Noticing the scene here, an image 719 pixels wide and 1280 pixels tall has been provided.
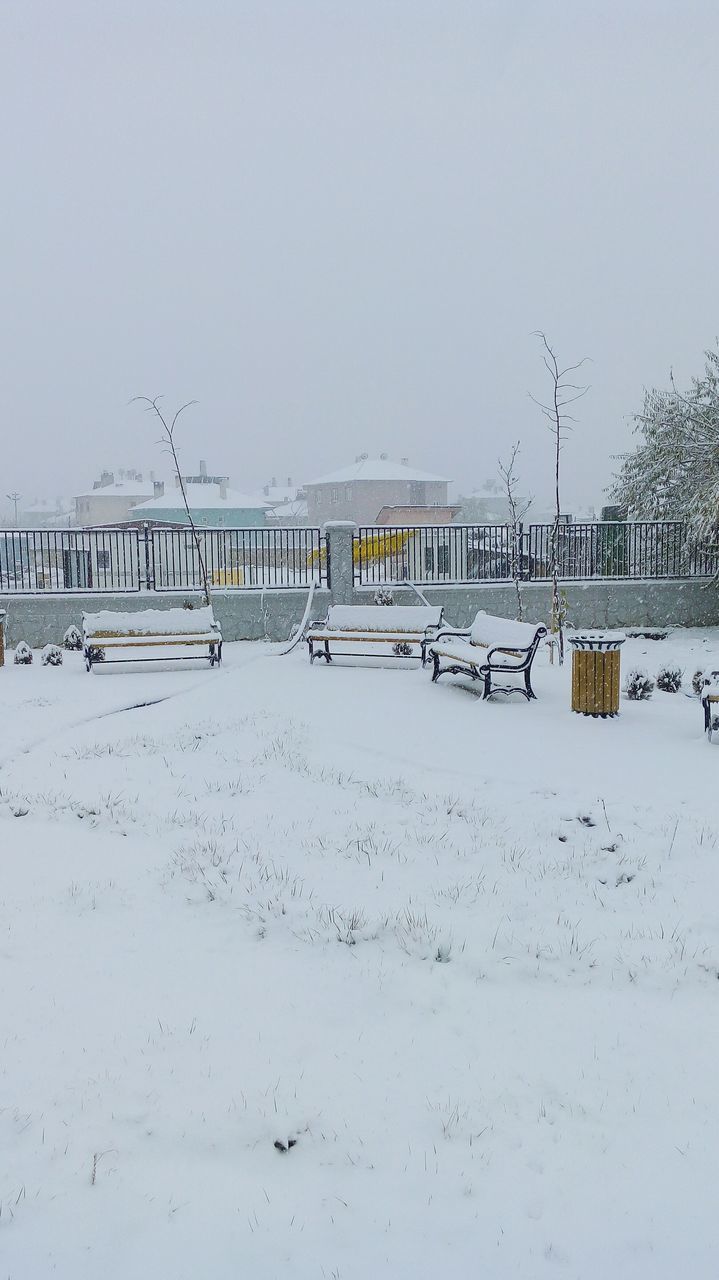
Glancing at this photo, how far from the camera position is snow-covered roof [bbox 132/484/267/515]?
60.8 metres

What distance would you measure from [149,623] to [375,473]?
175ft

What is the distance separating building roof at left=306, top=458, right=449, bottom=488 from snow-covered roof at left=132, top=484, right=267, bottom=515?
18.7 ft

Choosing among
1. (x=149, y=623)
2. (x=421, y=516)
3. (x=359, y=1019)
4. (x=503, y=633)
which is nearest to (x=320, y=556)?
(x=149, y=623)

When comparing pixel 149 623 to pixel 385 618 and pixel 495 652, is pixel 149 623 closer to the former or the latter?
pixel 385 618

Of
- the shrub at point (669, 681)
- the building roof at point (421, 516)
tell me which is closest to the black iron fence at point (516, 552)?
the shrub at point (669, 681)

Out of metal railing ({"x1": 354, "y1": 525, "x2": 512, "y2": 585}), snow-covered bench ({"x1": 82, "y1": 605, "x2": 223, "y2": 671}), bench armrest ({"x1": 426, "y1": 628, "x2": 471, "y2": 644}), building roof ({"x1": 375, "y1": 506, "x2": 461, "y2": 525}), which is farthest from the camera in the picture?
building roof ({"x1": 375, "y1": 506, "x2": 461, "y2": 525})

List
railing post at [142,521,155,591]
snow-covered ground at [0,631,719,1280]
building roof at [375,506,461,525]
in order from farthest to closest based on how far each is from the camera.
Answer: building roof at [375,506,461,525] < railing post at [142,521,155,591] < snow-covered ground at [0,631,719,1280]

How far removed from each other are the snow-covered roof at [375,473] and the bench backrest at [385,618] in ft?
168

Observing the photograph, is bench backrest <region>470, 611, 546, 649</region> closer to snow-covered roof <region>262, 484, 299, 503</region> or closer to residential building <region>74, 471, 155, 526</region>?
residential building <region>74, 471, 155, 526</region>

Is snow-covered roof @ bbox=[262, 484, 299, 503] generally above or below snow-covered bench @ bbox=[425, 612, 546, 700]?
above

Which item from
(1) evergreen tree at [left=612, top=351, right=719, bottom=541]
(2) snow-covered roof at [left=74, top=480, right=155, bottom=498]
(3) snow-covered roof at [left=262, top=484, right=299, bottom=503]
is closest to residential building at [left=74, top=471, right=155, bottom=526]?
(2) snow-covered roof at [left=74, top=480, right=155, bottom=498]

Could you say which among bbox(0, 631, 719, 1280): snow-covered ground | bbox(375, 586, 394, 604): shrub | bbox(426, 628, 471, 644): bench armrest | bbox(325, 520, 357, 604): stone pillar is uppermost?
bbox(325, 520, 357, 604): stone pillar

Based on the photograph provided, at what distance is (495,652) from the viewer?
426 inches

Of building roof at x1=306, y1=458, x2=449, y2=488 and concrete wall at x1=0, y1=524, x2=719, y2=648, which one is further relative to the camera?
building roof at x1=306, y1=458, x2=449, y2=488
